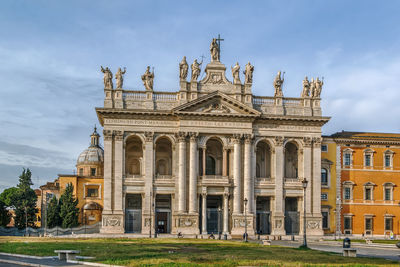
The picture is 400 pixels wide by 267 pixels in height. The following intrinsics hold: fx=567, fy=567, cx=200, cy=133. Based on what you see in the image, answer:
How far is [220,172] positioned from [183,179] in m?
6.09

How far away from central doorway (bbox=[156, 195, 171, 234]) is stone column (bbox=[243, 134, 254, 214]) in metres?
9.17

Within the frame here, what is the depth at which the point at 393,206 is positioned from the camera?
70812mm

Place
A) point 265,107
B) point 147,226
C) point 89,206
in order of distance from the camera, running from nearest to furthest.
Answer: point 147,226
point 265,107
point 89,206

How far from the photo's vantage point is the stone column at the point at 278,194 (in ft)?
214

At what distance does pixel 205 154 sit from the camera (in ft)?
222

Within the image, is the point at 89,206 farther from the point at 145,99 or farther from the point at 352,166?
the point at 352,166

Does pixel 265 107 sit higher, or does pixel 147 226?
pixel 265 107

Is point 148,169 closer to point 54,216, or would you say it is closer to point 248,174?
point 248,174

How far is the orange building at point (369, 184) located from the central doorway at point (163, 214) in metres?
21.4

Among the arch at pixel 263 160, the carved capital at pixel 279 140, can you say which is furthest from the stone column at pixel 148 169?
the carved capital at pixel 279 140

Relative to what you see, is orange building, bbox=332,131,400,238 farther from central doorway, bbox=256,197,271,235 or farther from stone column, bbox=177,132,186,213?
stone column, bbox=177,132,186,213

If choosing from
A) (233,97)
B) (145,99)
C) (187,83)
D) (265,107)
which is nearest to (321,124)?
(265,107)

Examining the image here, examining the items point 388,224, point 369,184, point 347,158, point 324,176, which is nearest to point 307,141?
point 324,176

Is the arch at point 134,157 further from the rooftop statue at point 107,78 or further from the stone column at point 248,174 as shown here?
the stone column at point 248,174
